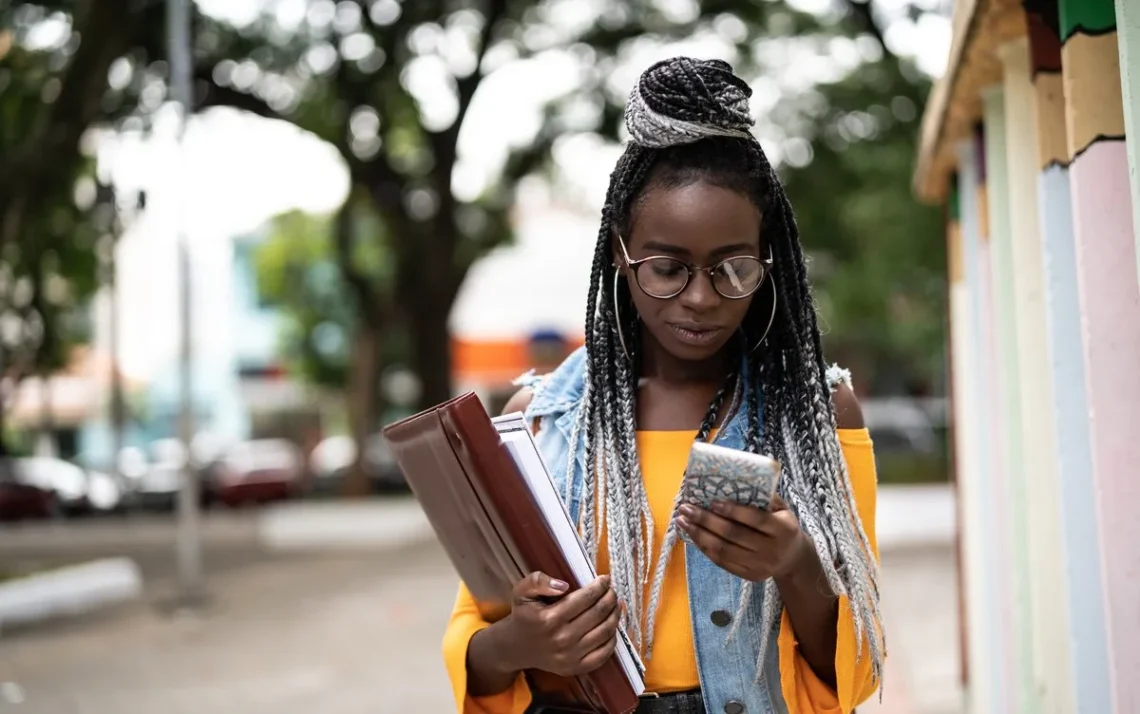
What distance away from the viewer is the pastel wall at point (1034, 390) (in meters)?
2.46

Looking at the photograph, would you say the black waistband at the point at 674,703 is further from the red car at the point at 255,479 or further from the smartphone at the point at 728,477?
the red car at the point at 255,479

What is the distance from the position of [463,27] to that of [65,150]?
7454 mm

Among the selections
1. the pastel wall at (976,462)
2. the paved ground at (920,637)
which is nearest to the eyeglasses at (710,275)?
the pastel wall at (976,462)

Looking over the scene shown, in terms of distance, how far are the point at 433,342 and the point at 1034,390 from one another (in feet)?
50.4

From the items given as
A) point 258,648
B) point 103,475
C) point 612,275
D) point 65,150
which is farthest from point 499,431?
point 103,475

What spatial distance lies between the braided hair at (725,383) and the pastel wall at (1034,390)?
0.98 m

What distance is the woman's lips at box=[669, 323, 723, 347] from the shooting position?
1674 millimetres

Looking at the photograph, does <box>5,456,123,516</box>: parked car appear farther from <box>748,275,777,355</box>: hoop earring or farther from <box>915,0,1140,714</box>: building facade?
<box>748,275,777,355</box>: hoop earring

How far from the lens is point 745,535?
140cm

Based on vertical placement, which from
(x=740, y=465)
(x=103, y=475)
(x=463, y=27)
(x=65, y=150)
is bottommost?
(x=103, y=475)

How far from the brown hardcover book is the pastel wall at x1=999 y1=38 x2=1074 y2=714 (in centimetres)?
126

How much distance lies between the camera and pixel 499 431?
1.64m

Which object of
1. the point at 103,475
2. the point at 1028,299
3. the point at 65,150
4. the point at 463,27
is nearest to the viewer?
the point at 1028,299

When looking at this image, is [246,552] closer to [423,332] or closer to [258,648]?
[423,332]
